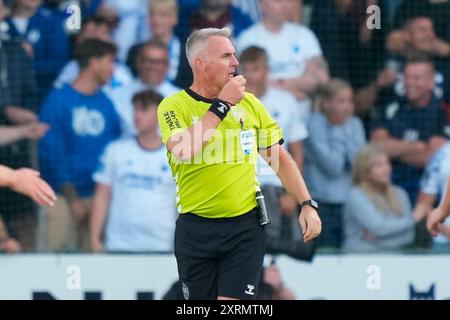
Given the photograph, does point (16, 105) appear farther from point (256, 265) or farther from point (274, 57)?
point (256, 265)

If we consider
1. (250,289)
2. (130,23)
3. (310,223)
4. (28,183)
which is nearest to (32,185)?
(28,183)

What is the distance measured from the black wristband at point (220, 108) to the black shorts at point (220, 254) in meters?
0.74

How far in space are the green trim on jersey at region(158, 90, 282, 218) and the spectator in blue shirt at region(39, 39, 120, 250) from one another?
129 inches

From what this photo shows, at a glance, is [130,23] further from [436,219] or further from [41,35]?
[436,219]

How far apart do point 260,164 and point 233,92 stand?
323 centimetres

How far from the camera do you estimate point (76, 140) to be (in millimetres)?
11078

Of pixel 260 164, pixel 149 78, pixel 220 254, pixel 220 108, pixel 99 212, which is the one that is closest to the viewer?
pixel 220 108

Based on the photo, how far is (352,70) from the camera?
11359mm

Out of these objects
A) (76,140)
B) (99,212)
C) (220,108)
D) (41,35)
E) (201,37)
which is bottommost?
(99,212)

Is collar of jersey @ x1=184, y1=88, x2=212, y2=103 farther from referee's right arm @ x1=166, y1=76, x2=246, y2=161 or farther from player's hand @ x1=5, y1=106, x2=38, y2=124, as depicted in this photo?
player's hand @ x1=5, y1=106, x2=38, y2=124

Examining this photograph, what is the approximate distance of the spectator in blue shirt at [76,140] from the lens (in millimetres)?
11008

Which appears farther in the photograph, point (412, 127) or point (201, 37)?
point (412, 127)

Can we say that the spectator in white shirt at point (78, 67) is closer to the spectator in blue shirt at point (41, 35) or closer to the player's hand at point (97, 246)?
the spectator in blue shirt at point (41, 35)

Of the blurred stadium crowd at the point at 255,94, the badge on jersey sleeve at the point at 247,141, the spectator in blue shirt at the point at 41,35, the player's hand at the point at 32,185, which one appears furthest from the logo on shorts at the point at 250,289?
the spectator in blue shirt at the point at 41,35
